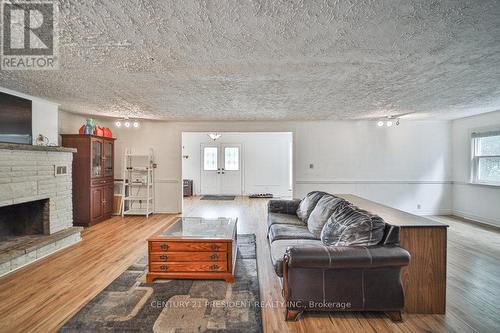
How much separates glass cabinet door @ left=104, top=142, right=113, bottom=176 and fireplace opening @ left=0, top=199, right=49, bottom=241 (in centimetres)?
171

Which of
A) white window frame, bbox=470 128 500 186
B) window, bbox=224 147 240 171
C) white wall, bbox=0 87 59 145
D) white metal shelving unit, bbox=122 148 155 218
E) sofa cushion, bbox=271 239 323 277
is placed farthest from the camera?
window, bbox=224 147 240 171

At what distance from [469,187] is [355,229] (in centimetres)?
500

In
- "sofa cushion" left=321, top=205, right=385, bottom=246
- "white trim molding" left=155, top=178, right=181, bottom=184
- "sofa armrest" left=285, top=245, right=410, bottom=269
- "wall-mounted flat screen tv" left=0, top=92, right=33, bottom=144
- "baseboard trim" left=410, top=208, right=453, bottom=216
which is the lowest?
"baseboard trim" left=410, top=208, right=453, bottom=216

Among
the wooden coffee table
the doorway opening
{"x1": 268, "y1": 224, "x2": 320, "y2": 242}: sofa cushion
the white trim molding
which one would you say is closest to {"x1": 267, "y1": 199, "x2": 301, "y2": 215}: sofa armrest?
{"x1": 268, "y1": 224, "x2": 320, "y2": 242}: sofa cushion

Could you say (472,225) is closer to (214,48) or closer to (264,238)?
(264,238)

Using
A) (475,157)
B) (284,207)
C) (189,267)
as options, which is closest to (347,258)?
(189,267)

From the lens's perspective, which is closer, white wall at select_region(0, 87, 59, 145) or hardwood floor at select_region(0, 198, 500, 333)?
hardwood floor at select_region(0, 198, 500, 333)

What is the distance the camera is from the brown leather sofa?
1.77 meters

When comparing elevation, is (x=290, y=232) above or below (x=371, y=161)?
below

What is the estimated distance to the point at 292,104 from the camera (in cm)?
388

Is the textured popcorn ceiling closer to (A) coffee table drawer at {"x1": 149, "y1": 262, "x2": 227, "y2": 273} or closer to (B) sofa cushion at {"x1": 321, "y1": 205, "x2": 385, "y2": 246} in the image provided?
(B) sofa cushion at {"x1": 321, "y1": 205, "x2": 385, "y2": 246}

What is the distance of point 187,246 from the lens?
7.99ft

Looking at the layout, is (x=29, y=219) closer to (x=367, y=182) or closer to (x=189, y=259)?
(x=189, y=259)

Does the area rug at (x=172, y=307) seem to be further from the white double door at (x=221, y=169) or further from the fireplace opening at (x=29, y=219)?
the white double door at (x=221, y=169)
